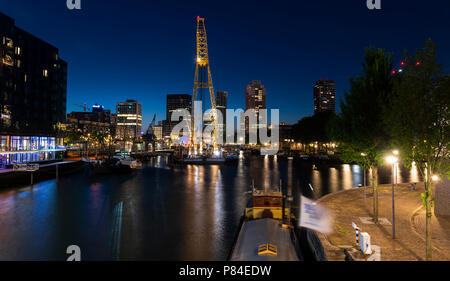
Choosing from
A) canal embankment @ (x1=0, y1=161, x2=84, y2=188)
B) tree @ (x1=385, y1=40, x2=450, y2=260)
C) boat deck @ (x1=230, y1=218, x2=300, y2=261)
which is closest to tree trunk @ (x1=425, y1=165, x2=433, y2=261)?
tree @ (x1=385, y1=40, x2=450, y2=260)

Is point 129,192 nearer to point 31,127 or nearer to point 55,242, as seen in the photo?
point 55,242

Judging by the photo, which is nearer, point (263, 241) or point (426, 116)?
point (426, 116)

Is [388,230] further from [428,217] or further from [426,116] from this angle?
[426,116]

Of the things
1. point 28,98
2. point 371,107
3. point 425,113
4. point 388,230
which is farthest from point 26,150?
point 425,113

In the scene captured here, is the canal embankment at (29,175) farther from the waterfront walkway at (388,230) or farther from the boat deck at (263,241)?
the waterfront walkway at (388,230)

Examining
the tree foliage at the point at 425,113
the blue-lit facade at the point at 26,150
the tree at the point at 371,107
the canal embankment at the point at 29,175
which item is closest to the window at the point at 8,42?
the blue-lit facade at the point at 26,150

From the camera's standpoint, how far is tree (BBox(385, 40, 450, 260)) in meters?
9.73

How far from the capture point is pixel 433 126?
990 cm

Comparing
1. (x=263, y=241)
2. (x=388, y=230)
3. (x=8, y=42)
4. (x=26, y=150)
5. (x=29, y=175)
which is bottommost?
(x=29, y=175)

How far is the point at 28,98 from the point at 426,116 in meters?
91.6

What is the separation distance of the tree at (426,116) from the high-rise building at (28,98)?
217ft

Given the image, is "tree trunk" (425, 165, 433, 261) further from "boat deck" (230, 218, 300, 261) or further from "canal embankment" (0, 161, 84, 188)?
"canal embankment" (0, 161, 84, 188)

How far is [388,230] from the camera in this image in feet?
46.4
